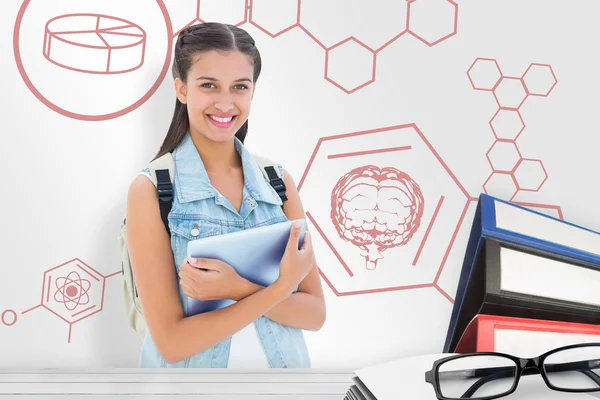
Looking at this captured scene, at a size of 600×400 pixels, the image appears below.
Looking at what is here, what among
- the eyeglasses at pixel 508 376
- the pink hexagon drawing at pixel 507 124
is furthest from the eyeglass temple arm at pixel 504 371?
the pink hexagon drawing at pixel 507 124

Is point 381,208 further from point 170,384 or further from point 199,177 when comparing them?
point 170,384

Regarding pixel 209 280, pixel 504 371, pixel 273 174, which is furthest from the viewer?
pixel 273 174

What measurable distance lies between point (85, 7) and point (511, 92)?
79cm

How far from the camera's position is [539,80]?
1107 mm

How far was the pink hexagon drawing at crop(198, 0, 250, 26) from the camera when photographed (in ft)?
3.34

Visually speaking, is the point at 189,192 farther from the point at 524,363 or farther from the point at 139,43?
the point at 524,363

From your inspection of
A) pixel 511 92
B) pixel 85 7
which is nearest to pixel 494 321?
pixel 511 92

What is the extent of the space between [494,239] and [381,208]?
0.71 feet

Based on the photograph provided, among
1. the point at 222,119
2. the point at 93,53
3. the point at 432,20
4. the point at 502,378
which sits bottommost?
the point at 502,378

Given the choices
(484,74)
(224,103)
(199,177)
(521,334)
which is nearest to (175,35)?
(224,103)

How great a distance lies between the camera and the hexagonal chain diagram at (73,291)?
975mm

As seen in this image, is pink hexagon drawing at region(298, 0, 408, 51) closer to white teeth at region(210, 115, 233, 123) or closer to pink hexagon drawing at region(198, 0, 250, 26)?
pink hexagon drawing at region(198, 0, 250, 26)

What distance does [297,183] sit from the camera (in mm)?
1044

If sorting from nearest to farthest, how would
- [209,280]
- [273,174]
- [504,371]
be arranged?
1. [504,371]
2. [209,280]
3. [273,174]
